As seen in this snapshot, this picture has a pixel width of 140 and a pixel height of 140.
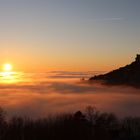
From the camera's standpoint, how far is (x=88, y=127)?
9862 centimetres

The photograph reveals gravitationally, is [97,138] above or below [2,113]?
below

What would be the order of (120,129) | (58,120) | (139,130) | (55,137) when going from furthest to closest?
(139,130) → (120,129) → (58,120) → (55,137)

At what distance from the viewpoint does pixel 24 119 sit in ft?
359

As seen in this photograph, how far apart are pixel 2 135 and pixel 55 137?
440 inches

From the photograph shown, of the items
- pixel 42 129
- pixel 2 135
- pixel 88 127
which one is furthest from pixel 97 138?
pixel 2 135

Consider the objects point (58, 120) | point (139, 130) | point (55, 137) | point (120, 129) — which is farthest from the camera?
point (139, 130)

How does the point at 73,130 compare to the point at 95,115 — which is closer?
the point at 73,130

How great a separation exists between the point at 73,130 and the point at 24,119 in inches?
709

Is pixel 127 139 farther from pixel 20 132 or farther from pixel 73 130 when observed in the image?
pixel 20 132

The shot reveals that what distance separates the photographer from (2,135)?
307 feet

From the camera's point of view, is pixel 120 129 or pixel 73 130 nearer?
pixel 73 130

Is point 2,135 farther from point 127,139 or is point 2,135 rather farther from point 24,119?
point 127,139

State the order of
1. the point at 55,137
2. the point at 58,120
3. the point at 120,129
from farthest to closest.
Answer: the point at 120,129, the point at 58,120, the point at 55,137

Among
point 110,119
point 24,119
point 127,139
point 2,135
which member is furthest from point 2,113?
point 110,119
